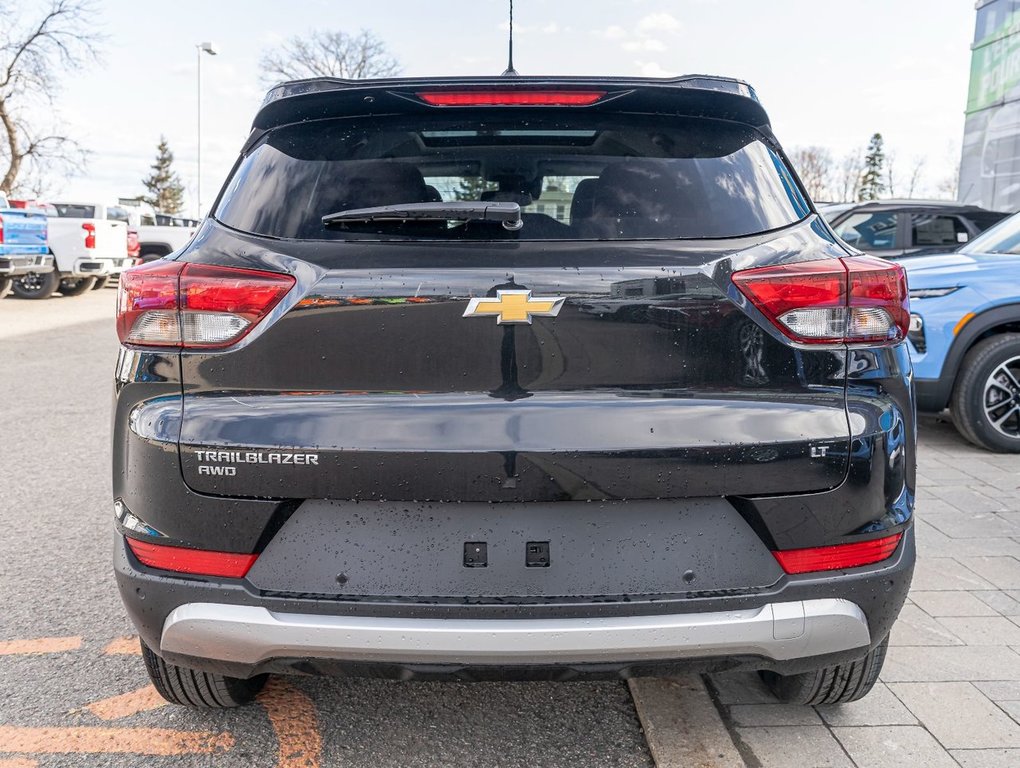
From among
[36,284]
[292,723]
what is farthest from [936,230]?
[36,284]

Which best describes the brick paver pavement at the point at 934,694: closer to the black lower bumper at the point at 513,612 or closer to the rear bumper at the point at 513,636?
the black lower bumper at the point at 513,612

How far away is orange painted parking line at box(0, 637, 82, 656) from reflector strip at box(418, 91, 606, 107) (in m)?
2.29

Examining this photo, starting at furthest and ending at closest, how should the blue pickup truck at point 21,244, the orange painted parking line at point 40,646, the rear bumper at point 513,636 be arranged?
the blue pickup truck at point 21,244
the orange painted parking line at point 40,646
the rear bumper at point 513,636

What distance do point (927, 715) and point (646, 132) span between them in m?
1.87

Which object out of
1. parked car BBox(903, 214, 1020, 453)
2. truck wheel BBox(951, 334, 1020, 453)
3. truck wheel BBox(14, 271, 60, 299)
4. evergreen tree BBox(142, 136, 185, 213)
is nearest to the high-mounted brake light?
parked car BBox(903, 214, 1020, 453)

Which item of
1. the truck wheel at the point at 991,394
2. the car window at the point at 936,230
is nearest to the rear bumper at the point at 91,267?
the car window at the point at 936,230

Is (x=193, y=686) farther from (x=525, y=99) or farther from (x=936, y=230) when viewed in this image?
(x=936, y=230)

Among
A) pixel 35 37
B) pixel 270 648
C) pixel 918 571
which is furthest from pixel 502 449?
pixel 35 37

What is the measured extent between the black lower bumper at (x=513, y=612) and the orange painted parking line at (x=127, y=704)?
0.77 meters

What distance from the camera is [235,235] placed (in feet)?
6.86

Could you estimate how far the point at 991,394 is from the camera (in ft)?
18.9

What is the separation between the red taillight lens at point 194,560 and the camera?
6.36 feet

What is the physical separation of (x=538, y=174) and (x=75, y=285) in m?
19.0

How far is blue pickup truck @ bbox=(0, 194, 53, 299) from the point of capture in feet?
48.4
